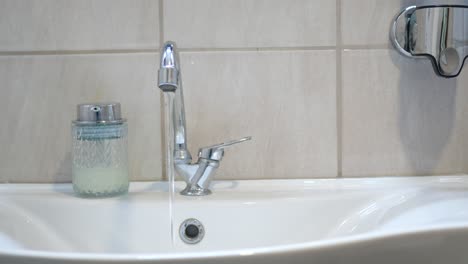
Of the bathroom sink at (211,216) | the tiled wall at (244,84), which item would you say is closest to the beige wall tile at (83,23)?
the tiled wall at (244,84)

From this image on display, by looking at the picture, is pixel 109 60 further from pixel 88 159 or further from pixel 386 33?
pixel 386 33

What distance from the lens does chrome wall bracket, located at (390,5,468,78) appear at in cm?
60

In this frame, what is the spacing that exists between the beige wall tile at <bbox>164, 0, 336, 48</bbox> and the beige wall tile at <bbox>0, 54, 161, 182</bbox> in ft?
0.23

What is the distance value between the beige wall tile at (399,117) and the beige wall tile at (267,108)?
0.03 meters

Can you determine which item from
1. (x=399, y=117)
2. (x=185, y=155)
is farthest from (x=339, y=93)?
(x=185, y=155)

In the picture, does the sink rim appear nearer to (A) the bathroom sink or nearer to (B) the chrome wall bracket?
(A) the bathroom sink

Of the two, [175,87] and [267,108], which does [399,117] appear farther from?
[175,87]

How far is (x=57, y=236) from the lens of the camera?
554 mm

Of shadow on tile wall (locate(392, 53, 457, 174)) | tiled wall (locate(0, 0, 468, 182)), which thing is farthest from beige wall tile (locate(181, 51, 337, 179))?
shadow on tile wall (locate(392, 53, 457, 174))

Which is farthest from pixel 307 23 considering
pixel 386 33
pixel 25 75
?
pixel 25 75

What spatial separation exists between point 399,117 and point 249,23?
27 cm

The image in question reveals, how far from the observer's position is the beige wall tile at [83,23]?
0.64 metres

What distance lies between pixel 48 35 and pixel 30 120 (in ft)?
0.44

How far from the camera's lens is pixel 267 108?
641mm
